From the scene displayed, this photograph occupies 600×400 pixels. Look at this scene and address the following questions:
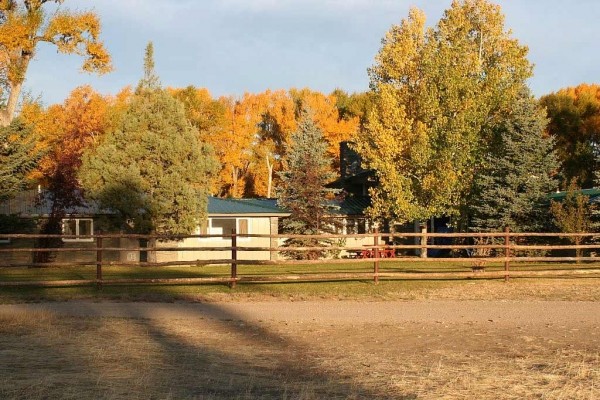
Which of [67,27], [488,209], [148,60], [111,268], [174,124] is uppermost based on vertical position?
[148,60]

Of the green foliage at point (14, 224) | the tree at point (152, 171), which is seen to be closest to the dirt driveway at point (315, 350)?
the tree at point (152, 171)

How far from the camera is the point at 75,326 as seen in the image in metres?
13.1

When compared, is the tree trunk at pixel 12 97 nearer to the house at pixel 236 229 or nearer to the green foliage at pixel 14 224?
the green foliage at pixel 14 224

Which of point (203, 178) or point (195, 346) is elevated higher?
point (203, 178)

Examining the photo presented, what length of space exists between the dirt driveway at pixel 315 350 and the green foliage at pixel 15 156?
56.0ft

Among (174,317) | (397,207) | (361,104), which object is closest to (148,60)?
(361,104)

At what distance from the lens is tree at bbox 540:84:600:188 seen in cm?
5184

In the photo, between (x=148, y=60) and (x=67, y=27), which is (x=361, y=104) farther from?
(x=67, y=27)

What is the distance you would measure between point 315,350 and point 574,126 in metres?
48.4

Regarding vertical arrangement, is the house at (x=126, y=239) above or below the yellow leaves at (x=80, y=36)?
below

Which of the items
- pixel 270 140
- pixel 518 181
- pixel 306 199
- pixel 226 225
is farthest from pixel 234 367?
pixel 270 140

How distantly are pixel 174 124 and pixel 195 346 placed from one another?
80.3 ft

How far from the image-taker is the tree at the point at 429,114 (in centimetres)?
3547

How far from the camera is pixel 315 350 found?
10.9 meters
